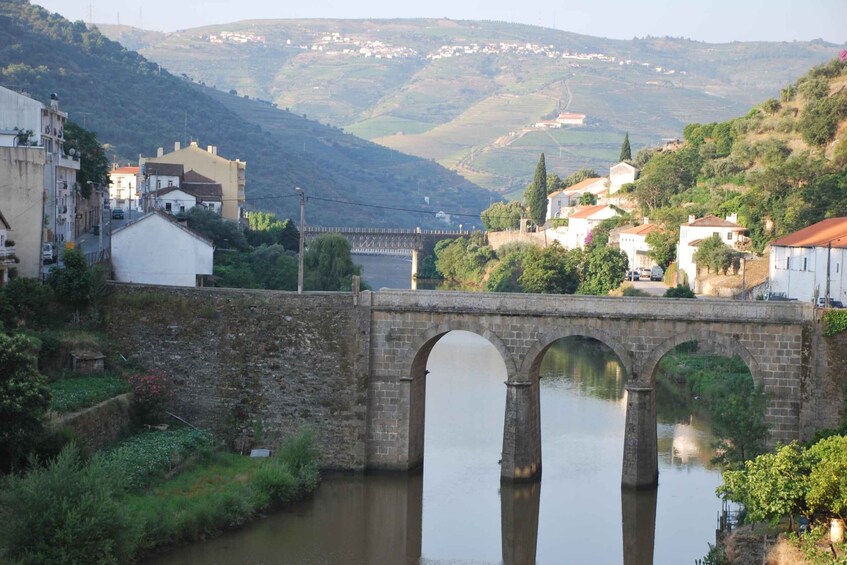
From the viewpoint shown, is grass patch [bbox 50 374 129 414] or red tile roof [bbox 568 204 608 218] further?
red tile roof [bbox 568 204 608 218]

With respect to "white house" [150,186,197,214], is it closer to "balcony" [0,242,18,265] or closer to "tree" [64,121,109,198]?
"tree" [64,121,109,198]

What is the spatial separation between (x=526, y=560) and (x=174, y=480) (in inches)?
442

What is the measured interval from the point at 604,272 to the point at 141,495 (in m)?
53.7

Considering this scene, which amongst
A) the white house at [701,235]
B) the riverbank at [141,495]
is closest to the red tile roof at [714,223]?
the white house at [701,235]

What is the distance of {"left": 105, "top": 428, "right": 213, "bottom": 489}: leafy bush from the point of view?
1686 inches

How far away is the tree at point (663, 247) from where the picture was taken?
9412 cm

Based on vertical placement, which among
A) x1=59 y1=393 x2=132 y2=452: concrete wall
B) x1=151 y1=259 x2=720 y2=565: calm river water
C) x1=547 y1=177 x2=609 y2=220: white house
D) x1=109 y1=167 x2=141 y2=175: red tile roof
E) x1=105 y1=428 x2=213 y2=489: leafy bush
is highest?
x1=547 y1=177 x2=609 y2=220: white house

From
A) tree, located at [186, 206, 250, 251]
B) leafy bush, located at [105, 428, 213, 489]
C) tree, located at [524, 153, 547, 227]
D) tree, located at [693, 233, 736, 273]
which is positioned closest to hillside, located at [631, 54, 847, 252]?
tree, located at [693, 233, 736, 273]

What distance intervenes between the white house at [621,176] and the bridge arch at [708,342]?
77.9 metres

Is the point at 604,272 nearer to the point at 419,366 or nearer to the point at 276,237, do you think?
the point at 276,237

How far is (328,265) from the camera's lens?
78.3 meters

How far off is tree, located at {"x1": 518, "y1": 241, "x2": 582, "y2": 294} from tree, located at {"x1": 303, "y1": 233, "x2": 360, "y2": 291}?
17.0 meters

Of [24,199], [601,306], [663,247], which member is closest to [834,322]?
[601,306]

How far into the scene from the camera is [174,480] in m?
44.6
